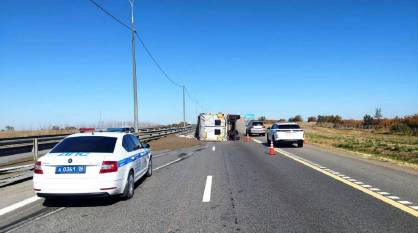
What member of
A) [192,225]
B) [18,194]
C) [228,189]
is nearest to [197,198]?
[228,189]

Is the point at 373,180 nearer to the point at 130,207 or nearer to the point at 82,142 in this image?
the point at 130,207

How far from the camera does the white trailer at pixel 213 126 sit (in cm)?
3494

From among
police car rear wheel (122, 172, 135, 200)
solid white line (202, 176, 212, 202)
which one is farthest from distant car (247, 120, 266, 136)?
police car rear wheel (122, 172, 135, 200)

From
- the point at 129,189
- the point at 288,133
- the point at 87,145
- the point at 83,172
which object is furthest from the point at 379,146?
the point at 83,172

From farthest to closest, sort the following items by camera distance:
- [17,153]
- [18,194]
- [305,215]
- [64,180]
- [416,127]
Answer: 1. [416,127]
2. [17,153]
3. [18,194]
4. [64,180]
5. [305,215]

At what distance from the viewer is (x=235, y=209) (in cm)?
718

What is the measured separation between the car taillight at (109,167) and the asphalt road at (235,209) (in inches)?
29.7

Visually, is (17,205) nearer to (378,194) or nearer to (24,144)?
(378,194)

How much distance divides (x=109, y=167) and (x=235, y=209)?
8.67 feet

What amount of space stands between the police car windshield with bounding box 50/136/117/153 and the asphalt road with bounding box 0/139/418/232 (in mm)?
1124

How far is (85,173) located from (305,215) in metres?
4.23

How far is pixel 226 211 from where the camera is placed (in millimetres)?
7031

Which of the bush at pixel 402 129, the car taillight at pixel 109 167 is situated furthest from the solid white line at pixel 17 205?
the bush at pixel 402 129

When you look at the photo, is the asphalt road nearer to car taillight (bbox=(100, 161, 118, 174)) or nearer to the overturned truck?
car taillight (bbox=(100, 161, 118, 174))
